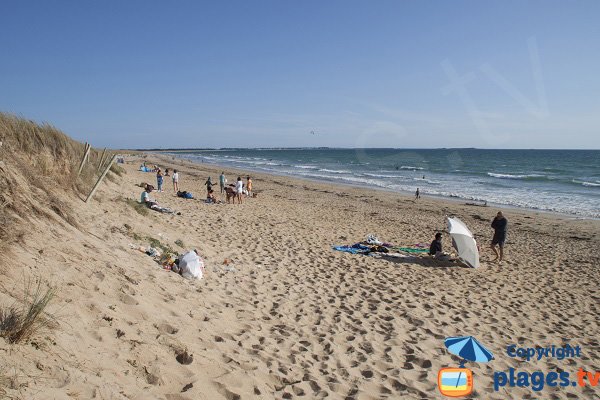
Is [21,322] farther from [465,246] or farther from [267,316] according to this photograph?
[465,246]

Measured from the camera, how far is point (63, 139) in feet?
28.1

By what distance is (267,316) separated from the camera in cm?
529

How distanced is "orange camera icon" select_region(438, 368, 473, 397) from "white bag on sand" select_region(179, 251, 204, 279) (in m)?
4.04

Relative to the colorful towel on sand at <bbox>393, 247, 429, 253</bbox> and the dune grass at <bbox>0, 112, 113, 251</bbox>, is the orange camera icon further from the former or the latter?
the colorful towel on sand at <bbox>393, 247, 429, 253</bbox>

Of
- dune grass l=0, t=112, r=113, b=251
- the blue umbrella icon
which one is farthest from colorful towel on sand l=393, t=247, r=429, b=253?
dune grass l=0, t=112, r=113, b=251

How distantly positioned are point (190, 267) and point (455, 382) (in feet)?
14.2

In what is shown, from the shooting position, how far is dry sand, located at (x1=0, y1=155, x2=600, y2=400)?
10.3 ft

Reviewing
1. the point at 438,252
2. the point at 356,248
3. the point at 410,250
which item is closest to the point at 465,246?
the point at 438,252

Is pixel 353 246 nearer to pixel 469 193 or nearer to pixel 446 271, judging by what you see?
pixel 446 271

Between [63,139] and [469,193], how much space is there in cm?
2610

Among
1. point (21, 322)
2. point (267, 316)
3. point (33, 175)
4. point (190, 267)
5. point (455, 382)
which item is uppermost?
point (33, 175)

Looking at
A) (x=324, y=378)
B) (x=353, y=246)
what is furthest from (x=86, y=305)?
(x=353, y=246)

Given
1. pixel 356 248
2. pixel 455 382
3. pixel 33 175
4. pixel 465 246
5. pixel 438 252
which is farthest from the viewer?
pixel 356 248

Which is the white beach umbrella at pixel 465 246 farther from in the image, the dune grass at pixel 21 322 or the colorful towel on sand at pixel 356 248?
the dune grass at pixel 21 322
